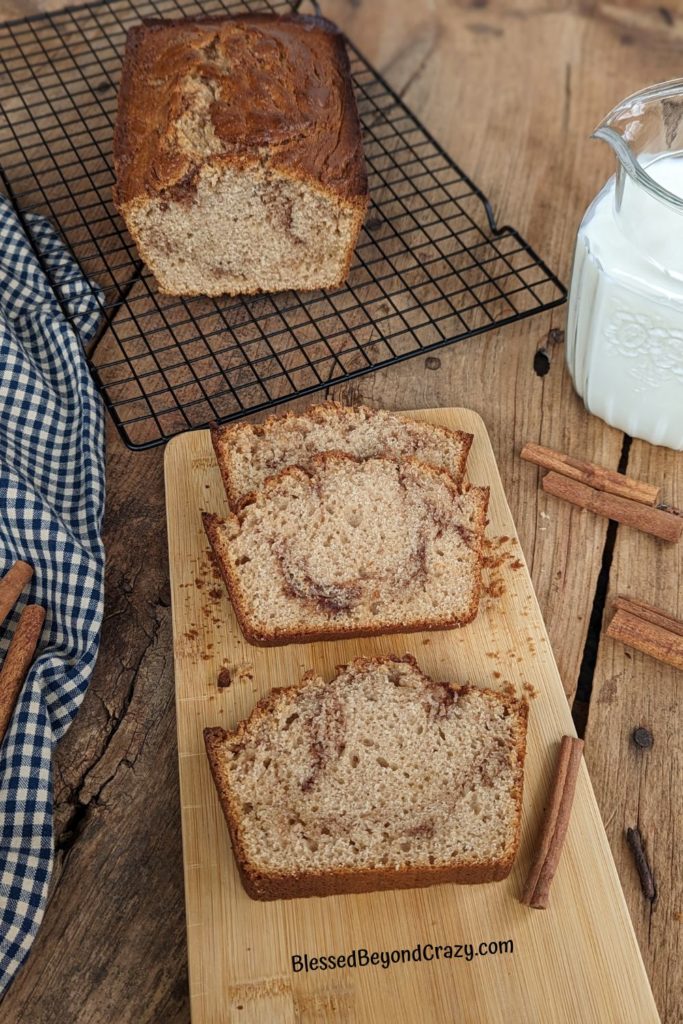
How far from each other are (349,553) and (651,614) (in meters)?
0.86

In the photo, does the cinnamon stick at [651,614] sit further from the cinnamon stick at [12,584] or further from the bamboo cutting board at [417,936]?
the cinnamon stick at [12,584]

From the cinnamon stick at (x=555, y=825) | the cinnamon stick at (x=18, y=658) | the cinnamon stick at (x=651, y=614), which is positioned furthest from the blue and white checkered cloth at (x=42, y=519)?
the cinnamon stick at (x=651, y=614)

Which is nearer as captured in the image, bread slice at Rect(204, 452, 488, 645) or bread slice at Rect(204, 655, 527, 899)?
bread slice at Rect(204, 655, 527, 899)

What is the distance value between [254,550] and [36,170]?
6.95ft

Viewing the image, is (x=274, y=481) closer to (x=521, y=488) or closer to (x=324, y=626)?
(x=324, y=626)

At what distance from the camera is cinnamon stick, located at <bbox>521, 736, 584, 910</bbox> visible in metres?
2.04

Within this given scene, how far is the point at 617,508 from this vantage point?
2.74 metres

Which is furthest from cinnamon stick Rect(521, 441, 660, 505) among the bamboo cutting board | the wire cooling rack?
the bamboo cutting board

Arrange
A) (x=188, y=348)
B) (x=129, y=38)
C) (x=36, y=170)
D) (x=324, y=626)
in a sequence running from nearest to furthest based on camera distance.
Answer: (x=324, y=626), (x=188, y=348), (x=129, y=38), (x=36, y=170)

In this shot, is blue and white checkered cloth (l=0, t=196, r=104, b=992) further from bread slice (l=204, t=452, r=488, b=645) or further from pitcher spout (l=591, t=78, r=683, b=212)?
pitcher spout (l=591, t=78, r=683, b=212)

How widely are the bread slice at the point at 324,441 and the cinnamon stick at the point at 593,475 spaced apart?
0.29 metres

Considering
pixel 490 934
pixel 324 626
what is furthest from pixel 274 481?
pixel 490 934

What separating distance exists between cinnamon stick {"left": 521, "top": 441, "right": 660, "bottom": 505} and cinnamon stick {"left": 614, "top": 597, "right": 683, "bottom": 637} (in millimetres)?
336

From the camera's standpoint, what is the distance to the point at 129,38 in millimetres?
3344
